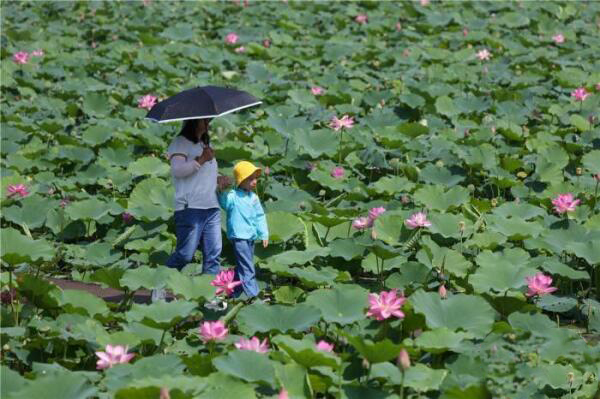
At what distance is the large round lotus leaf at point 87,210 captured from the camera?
545 centimetres

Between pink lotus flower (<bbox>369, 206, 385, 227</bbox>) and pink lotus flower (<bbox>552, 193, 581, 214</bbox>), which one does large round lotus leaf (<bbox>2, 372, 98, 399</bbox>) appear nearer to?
pink lotus flower (<bbox>369, 206, 385, 227</bbox>)

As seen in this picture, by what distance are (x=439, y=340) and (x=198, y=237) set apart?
149cm

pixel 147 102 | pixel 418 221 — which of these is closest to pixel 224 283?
pixel 418 221

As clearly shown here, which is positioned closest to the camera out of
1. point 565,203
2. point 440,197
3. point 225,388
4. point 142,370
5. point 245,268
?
point 225,388

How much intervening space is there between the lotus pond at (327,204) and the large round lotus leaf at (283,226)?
0.6 inches

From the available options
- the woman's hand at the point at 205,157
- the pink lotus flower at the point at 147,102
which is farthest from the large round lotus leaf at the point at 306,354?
the pink lotus flower at the point at 147,102

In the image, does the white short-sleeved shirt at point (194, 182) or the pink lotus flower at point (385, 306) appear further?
the white short-sleeved shirt at point (194, 182)

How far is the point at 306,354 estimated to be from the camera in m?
3.40

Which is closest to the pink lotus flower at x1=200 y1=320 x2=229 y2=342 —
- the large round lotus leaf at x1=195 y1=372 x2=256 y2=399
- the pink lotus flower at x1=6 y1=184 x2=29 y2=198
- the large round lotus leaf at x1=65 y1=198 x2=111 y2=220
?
the large round lotus leaf at x1=195 y1=372 x2=256 y2=399

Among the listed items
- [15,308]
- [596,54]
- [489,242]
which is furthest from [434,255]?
[596,54]

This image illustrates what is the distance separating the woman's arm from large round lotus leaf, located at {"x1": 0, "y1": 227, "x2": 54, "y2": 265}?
74cm

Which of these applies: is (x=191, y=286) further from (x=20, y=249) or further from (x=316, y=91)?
(x=316, y=91)

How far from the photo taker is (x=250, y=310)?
384 centimetres

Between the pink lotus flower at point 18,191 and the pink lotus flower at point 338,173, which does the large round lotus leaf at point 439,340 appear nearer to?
the pink lotus flower at point 338,173
